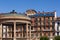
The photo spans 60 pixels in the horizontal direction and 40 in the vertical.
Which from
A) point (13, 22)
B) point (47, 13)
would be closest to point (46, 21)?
point (47, 13)

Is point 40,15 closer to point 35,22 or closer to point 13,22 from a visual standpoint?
point 35,22

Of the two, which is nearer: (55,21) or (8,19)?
(8,19)

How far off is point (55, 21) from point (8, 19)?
136ft

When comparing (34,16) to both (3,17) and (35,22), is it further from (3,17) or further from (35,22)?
(3,17)

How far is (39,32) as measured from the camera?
4208 inches

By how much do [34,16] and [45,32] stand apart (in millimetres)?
9407

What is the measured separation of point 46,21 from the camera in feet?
356

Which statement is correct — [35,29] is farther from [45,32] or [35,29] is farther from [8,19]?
[8,19]

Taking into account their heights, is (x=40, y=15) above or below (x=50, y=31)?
above

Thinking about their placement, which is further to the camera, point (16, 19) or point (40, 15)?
point (40, 15)

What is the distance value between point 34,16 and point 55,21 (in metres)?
Result: 10.5

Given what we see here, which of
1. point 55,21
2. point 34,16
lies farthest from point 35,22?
point 55,21

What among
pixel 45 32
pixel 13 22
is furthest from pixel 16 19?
pixel 45 32

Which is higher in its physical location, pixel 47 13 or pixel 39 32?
pixel 47 13
